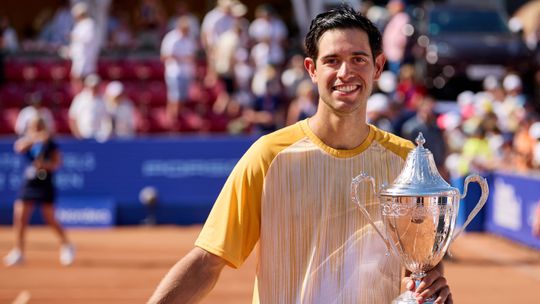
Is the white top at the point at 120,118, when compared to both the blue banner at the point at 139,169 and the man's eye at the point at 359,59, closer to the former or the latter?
the blue banner at the point at 139,169

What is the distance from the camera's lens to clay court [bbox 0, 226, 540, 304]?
34.4 ft

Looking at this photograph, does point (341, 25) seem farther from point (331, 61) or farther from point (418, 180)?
point (418, 180)

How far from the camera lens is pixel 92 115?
57.6 ft

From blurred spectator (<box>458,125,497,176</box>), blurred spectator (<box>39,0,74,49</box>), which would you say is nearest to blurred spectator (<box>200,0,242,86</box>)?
blurred spectator (<box>39,0,74,49</box>)

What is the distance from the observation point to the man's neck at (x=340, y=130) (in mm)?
3514

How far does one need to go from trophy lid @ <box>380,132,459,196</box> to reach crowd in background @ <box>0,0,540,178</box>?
37.7 feet

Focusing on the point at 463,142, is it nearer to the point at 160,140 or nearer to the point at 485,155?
the point at 485,155

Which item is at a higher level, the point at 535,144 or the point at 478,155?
the point at 535,144

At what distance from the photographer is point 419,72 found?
67.3 ft

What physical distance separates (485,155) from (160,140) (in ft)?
16.6

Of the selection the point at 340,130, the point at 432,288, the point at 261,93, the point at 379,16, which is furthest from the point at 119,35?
the point at 432,288

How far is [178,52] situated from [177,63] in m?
0.22

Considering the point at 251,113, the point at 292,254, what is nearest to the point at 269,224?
the point at 292,254

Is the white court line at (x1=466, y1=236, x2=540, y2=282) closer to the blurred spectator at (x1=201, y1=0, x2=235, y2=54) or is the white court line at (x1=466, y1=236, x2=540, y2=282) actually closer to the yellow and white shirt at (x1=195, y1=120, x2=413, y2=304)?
the blurred spectator at (x1=201, y1=0, x2=235, y2=54)
